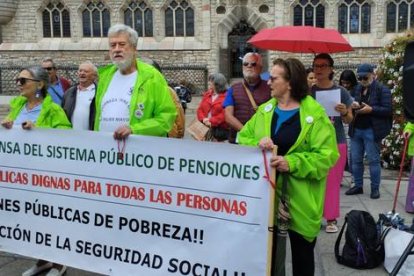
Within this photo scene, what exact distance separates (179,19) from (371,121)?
56.7 ft

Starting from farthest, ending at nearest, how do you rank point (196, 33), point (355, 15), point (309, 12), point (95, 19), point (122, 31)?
1. point (95, 19)
2. point (196, 33)
3. point (309, 12)
4. point (355, 15)
5. point (122, 31)

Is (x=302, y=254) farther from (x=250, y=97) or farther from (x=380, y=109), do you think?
(x=380, y=109)

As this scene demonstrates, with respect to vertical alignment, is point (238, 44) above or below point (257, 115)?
above

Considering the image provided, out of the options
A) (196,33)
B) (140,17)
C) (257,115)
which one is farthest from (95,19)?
(257,115)

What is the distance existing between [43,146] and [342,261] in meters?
2.49

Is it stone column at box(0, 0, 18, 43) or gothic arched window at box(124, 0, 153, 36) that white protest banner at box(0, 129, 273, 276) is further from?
stone column at box(0, 0, 18, 43)

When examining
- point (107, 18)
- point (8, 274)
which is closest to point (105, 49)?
point (107, 18)

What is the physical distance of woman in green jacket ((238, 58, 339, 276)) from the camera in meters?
2.84

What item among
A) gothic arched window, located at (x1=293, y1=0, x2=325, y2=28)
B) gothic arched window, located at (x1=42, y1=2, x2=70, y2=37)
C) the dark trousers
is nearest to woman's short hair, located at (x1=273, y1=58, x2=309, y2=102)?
the dark trousers

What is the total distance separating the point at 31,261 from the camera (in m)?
4.14

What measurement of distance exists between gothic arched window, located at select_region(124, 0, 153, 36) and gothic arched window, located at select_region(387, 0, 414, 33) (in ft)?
34.4

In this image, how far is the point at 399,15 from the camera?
2091cm

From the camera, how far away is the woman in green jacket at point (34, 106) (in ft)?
12.4

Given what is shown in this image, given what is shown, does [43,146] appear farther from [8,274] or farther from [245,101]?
[245,101]
